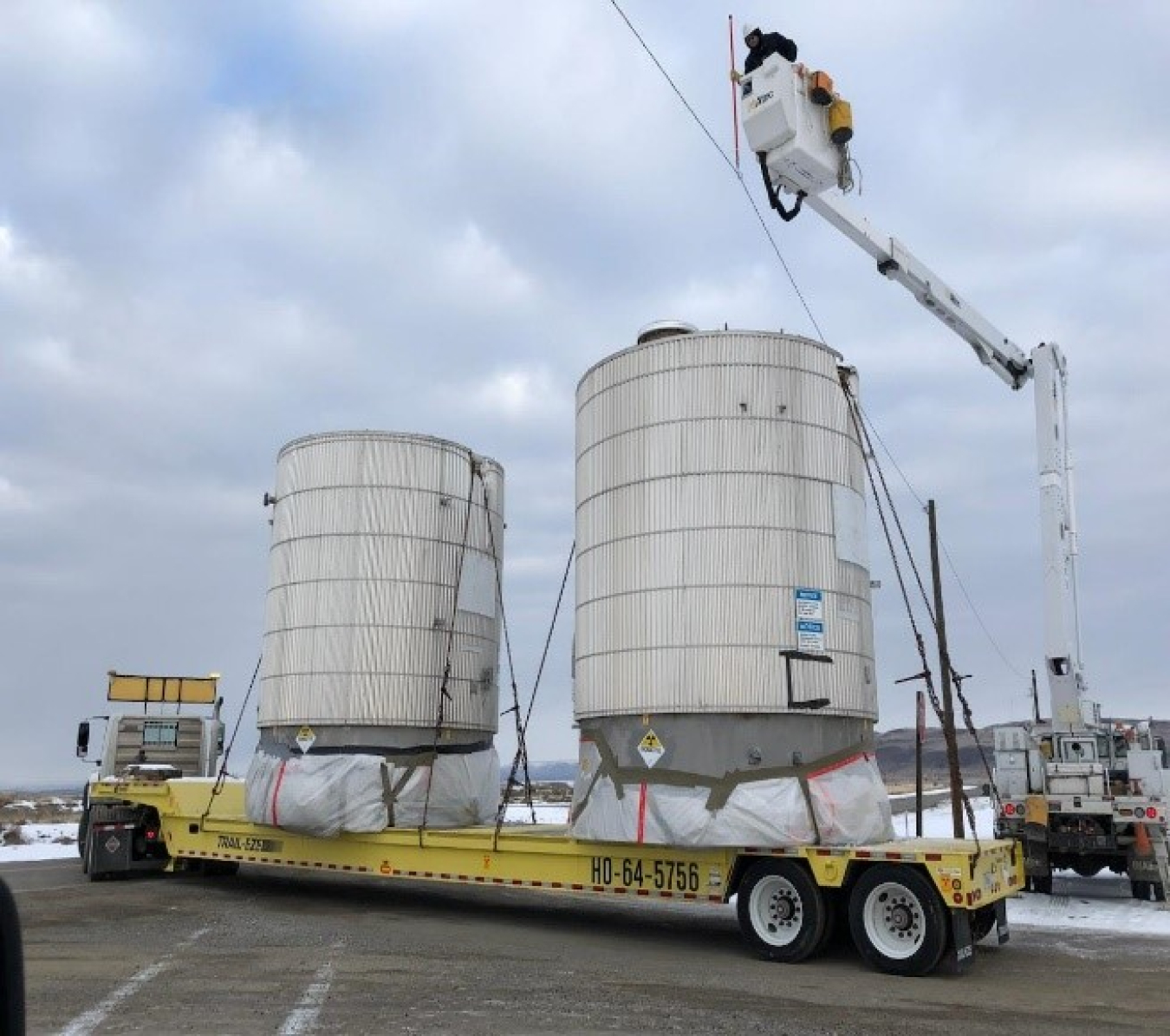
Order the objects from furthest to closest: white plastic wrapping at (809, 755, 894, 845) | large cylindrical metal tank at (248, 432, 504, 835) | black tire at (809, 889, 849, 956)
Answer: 1. large cylindrical metal tank at (248, 432, 504, 835)
2. white plastic wrapping at (809, 755, 894, 845)
3. black tire at (809, 889, 849, 956)

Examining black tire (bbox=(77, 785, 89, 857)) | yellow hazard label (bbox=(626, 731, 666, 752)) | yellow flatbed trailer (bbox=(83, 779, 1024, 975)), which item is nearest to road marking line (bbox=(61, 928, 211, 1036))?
yellow flatbed trailer (bbox=(83, 779, 1024, 975))

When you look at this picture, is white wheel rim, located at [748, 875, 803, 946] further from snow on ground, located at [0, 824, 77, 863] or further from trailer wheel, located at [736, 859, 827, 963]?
snow on ground, located at [0, 824, 77, 863]

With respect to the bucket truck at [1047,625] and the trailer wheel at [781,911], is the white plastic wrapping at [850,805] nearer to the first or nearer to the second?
the trailer wheel at [781,911]

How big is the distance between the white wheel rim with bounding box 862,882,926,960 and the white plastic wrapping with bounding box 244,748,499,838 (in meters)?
6.84

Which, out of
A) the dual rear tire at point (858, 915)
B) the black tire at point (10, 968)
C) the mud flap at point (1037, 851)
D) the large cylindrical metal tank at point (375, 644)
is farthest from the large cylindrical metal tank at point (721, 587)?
the black tire at point (10, 968)

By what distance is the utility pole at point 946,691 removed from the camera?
14.1 metres

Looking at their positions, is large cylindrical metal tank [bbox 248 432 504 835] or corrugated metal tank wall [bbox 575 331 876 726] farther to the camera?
large cylindrical metal tank [bbox 248 432 504 835]

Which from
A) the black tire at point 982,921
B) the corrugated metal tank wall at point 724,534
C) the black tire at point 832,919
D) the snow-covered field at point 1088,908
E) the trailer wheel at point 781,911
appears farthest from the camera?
the snow-covered field at point 1088,908

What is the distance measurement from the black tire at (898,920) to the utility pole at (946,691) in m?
3.32

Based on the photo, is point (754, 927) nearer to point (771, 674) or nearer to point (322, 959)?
point (771, 674)

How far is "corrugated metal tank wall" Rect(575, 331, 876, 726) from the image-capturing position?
1184cm

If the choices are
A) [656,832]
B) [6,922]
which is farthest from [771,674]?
[6,922]

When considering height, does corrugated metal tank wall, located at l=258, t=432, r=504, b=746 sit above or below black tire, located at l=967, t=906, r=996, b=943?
Result: above

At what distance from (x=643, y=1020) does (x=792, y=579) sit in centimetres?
516
